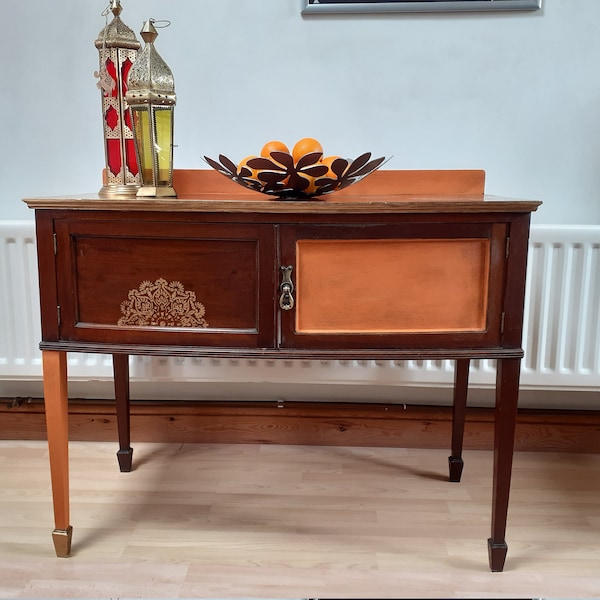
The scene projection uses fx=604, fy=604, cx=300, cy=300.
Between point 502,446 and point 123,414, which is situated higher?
point 502,446

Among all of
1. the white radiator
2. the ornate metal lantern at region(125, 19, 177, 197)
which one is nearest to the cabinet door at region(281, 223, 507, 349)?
the ornate metal lantern at region(125, 19, 177, 197)

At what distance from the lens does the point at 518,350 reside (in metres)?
1.09

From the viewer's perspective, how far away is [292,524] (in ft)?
4.42

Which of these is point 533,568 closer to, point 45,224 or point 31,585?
point 31,585

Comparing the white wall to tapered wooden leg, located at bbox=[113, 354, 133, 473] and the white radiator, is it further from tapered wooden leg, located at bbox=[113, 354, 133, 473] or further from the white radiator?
tapered wooden leg, located at bbox=[113, 354, 133, 473]

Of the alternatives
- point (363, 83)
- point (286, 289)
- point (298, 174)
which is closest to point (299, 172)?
point (298, 174)

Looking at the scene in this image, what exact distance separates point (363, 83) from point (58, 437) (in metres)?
1.12

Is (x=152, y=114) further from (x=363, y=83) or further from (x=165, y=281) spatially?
(x=363, y=83)

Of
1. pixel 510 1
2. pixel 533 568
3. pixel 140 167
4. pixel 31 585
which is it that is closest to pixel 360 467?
pixel 533 568

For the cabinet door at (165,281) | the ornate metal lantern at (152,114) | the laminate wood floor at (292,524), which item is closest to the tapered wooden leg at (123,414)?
the laminate wood floor at (292,524)

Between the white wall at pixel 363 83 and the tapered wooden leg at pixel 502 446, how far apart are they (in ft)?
2.14

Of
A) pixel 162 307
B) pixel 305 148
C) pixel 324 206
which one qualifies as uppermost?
pixel 305 148

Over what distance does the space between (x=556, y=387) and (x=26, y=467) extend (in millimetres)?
1410

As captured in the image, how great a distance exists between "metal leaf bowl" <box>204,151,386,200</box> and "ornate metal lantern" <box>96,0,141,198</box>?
23cm
